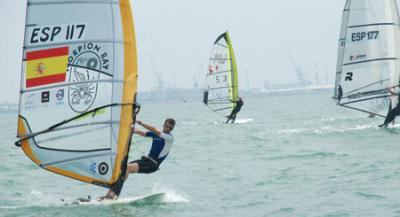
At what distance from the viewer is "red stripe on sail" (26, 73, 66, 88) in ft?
34.3

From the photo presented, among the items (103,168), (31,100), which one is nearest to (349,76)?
(103,168)

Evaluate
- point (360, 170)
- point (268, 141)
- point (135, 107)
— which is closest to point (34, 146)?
point (135, 107)

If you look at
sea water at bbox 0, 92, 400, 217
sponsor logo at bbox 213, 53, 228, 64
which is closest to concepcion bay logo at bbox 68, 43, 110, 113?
sea water at bbox 0, 92, 400, 217

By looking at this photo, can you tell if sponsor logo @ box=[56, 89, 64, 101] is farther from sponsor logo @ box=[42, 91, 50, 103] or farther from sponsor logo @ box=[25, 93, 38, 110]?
sponsor logo @ box=[25, 93, 38, 110]

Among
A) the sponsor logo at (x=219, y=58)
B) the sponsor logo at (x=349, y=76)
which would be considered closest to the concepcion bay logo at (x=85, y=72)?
the sponsor logo at (x=349, y=76)

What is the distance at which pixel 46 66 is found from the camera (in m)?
10.4

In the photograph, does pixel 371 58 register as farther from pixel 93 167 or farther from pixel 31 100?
pixel 31 100

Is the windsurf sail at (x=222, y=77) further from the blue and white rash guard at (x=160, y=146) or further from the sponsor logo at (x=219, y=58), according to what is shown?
the blue and white rash guard at (x=160, y=146)

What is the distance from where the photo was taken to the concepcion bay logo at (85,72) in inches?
412

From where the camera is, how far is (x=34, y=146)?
1054 centimetres

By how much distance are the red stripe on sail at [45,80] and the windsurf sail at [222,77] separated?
22.3m

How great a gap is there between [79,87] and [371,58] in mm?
14358

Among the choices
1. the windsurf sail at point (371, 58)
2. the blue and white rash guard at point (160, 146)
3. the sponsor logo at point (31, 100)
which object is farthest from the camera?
the windsurf sail at point (371, 58)

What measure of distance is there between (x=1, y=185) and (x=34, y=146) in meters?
4.44
